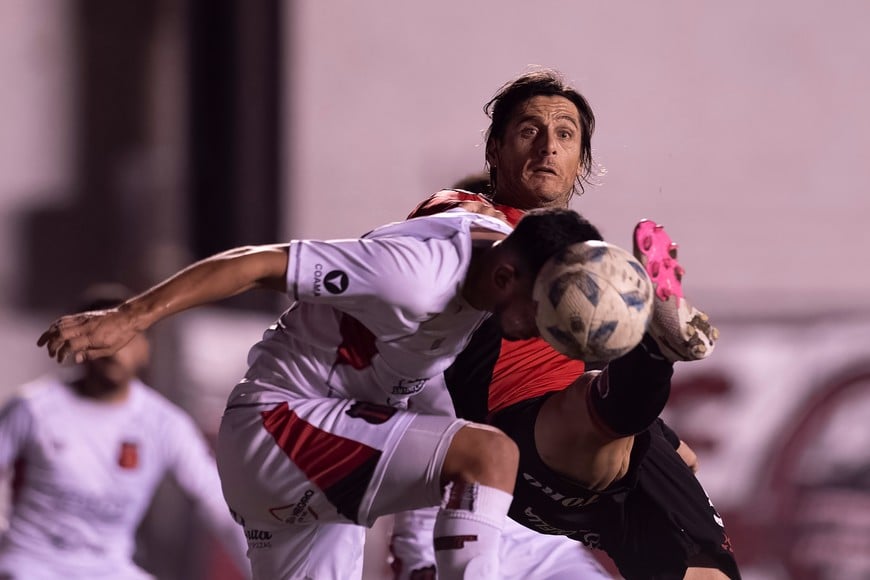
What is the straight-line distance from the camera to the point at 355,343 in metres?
3.56

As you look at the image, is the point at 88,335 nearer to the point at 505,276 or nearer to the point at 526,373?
the point at 505,276

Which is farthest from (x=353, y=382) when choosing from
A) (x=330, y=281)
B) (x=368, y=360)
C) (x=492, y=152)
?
(x=492, y=152)

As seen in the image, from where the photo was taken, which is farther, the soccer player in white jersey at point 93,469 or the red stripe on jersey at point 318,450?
the soccer player in white jersey at point 93,469

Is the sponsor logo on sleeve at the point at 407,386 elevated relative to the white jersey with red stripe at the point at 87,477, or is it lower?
elevated

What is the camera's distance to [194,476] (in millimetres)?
6102

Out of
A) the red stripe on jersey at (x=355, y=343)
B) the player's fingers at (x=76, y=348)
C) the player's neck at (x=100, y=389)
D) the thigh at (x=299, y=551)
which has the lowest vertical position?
the player's neck at (x=100, y=389)

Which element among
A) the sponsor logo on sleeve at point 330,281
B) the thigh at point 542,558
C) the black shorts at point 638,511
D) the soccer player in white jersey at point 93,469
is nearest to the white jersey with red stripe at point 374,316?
the sponsor logo on sleeve at point 330,281

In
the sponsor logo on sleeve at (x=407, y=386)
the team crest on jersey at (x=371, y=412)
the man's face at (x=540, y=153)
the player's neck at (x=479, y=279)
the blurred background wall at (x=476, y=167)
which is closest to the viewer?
the player's neck at (x=479, y=279)

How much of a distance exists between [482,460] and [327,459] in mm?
404

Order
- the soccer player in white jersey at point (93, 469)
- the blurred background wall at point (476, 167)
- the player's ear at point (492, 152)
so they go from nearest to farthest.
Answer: the player's ear at point (492, 152)
the soccer player in white jersey at point (93, 469)
the blurred background wall at point (476, 167)

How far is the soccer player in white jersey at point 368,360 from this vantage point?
3254 mm

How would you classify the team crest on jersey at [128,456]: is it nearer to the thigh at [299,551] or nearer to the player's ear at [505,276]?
the thigh at [299,551]

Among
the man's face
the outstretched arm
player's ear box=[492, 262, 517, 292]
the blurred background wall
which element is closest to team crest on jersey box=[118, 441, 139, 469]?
the blurred background wall

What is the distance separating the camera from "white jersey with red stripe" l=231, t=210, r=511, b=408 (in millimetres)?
3328
